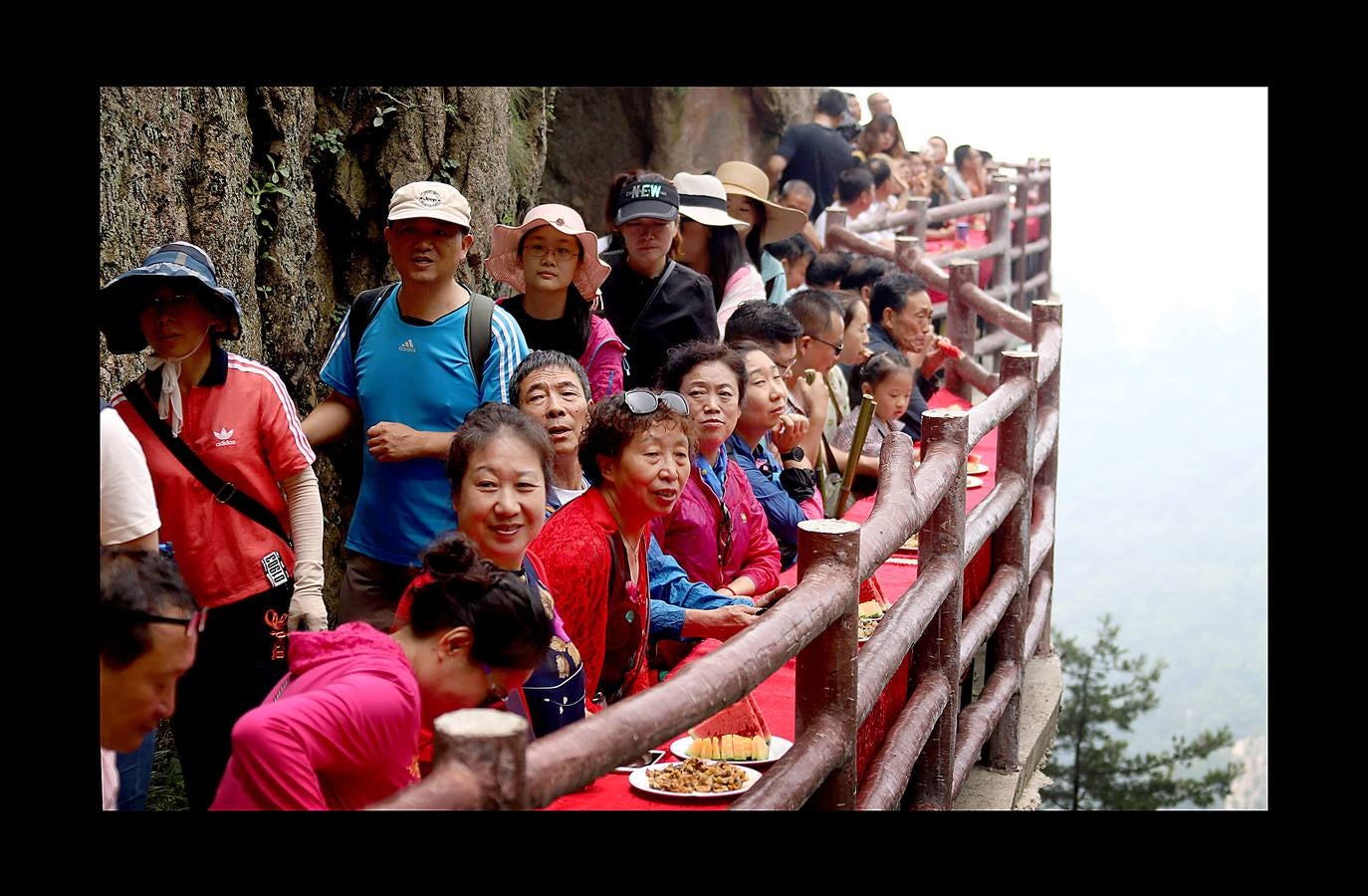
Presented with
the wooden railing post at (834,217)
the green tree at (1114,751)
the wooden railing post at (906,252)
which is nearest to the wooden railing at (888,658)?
the wooden railing post at (906,252)

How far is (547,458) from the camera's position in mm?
3104

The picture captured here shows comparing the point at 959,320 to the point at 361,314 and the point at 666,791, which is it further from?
the point at 666,791

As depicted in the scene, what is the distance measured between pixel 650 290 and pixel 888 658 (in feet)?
6.08

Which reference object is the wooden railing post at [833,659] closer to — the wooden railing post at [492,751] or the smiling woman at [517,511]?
the smiling woman at [517,511]

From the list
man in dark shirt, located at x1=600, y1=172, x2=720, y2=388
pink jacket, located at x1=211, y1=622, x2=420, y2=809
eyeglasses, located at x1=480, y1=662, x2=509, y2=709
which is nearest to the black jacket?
man in dark shirt, located at x1=600, y1=172, x2=720, y2=388

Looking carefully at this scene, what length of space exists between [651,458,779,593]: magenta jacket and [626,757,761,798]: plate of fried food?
95 centimetres

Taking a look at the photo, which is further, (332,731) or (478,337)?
(478,337)

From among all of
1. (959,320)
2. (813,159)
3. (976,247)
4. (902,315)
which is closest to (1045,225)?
(976,247)

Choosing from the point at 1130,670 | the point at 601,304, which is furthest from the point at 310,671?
the point at 1130,670

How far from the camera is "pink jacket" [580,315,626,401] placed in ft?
14.0

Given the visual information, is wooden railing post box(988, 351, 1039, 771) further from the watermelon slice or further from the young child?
the watermelon slice

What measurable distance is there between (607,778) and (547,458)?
68 cm

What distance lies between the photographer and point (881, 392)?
601 centimetres

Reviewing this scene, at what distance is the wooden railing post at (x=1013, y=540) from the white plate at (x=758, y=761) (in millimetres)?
2101
